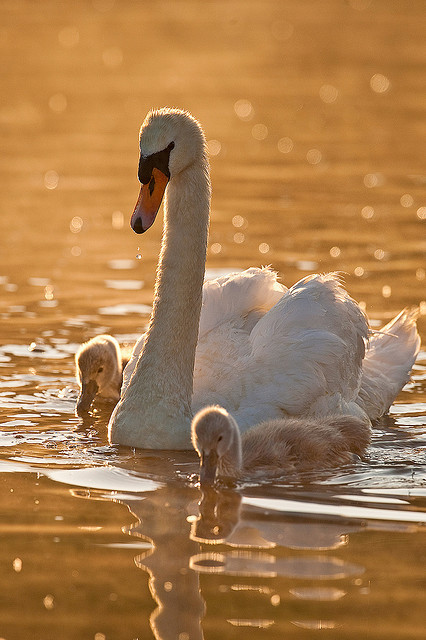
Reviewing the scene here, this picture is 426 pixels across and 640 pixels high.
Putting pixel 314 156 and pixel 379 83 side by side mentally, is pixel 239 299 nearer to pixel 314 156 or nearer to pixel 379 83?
pixel 314 156

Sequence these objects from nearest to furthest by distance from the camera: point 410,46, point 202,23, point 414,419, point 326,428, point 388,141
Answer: point 326,428, point 414,419, point 388,141, point 410,46, point 202,23

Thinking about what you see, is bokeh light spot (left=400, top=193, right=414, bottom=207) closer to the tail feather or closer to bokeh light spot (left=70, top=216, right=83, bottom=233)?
bokeh light spot (left=70, top=216, right=83, bottom=233)

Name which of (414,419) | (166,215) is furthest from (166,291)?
(414,419)

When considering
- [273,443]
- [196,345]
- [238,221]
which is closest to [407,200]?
[238,221]

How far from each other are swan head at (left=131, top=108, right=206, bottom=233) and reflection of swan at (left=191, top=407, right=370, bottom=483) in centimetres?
129

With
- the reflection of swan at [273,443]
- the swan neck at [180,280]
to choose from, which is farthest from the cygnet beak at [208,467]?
the swan neck at [180,280]

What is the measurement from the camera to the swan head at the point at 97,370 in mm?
9523

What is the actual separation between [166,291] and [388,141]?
12.8 metres

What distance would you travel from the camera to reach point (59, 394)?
9.83m

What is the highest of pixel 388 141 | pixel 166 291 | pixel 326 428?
pixel 388 141

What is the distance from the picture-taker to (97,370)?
9734 millimetres

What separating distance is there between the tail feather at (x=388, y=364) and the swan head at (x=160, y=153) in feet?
6.64

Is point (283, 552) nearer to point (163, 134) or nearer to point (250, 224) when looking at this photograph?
point (163, 134)

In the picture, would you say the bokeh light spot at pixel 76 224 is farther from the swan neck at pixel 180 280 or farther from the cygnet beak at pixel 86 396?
the swan neck at pixel 180 280
